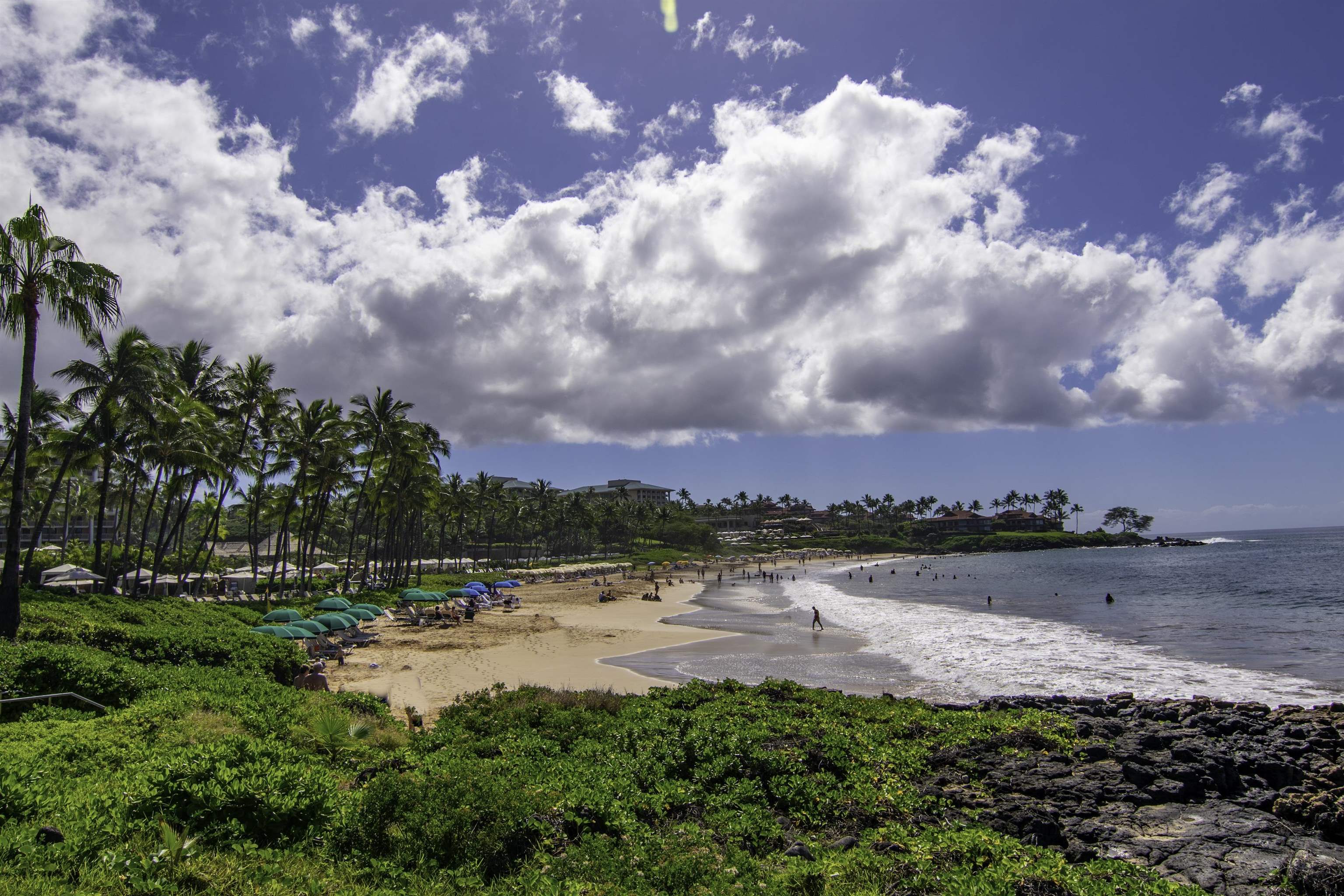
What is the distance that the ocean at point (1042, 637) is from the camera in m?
22.2

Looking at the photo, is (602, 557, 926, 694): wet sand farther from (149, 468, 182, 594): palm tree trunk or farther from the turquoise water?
(149, 468, 182, 594): palm tree trunk

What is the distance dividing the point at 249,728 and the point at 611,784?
211 inches

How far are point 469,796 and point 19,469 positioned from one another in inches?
706

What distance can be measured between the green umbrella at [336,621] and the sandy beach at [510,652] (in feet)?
4.81

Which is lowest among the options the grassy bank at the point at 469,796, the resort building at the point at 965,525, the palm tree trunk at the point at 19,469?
the resort building at the point at 965,525

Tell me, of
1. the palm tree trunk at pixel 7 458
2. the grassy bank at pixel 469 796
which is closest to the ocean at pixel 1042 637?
the grassy bank at pixel 469 796

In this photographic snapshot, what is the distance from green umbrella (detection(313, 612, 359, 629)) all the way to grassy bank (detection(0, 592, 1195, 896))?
13.3 metres

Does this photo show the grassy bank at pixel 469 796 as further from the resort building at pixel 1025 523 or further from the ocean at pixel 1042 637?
the resort building at pixel 1025 523

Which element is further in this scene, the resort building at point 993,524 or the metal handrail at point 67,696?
the resort building at point 993,524

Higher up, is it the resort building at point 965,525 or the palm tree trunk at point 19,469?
the palm tree trunk at point 19,469

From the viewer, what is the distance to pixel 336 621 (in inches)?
1097

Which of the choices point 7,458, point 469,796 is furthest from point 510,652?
point 469,796

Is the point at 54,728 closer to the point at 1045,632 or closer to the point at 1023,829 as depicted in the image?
the point at 1023,829

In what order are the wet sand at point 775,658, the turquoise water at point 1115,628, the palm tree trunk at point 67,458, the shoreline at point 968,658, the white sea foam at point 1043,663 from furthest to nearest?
the palm tree trunk at point 67,458 → the wet sand at point 775,658 → the turquoise water at point 1115,628 → the shoreline at point 968,658 → the white sea foam at point 1043,663
